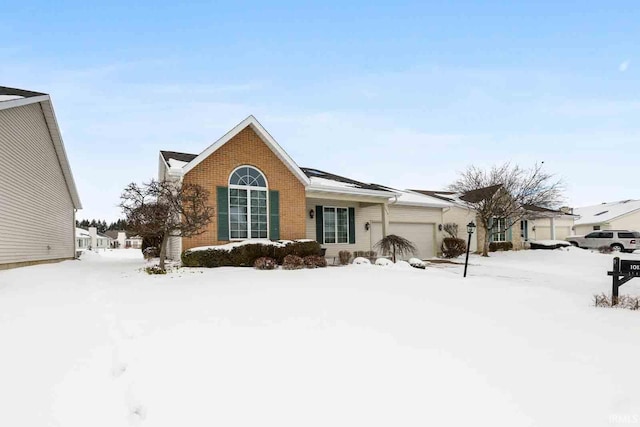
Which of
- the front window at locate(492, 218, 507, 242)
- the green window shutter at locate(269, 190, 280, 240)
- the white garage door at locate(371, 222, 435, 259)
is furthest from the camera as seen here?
the front window at locate(492, 218, 507, 242)

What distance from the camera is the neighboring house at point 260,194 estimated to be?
13.4m

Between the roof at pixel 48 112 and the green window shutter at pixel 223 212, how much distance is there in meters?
6.66

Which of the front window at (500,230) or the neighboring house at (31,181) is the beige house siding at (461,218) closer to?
the front window at (500,230)

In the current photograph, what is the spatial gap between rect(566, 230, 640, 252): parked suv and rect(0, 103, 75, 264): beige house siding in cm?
3495

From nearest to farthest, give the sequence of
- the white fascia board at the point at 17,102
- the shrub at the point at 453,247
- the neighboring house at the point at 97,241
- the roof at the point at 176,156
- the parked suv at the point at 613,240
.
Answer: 1. the white fascia board at the point at 17,102
2. the roof at the point at 176,156
3. the shrub at the point at 453,247
4. the parked suv at the point at 613,240
5. the neighboring house at the point at 97,241

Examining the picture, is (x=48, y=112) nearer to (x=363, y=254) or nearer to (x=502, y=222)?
(x=363, y=254)

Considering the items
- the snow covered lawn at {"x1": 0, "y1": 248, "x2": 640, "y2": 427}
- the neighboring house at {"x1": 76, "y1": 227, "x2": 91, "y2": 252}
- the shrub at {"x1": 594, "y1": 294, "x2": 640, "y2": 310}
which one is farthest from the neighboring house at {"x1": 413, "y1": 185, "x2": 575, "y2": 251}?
the neighboring house at {"x1": 76, "y1": 227, "x2": 91, "y2": 252}

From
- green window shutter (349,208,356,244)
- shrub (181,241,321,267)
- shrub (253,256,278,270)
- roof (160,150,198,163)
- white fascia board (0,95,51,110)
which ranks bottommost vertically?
shrub (253,256,278,270)

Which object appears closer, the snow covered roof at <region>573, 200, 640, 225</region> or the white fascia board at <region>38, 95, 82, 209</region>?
the white fascia board at <region>38, 95, 82, 209</region>

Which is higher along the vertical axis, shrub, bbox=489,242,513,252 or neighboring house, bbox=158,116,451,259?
neighboring house, bbox=158,116,451,259

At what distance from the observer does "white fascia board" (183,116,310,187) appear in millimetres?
13148

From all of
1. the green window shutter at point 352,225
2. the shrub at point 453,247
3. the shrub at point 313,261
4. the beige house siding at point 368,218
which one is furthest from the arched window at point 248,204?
the shrub at point 453,247

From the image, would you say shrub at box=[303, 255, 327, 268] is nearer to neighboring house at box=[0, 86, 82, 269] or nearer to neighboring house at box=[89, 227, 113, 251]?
neighboring house at box=[0, 86, 82, 269]

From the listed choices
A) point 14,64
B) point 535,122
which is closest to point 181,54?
point 14,64
